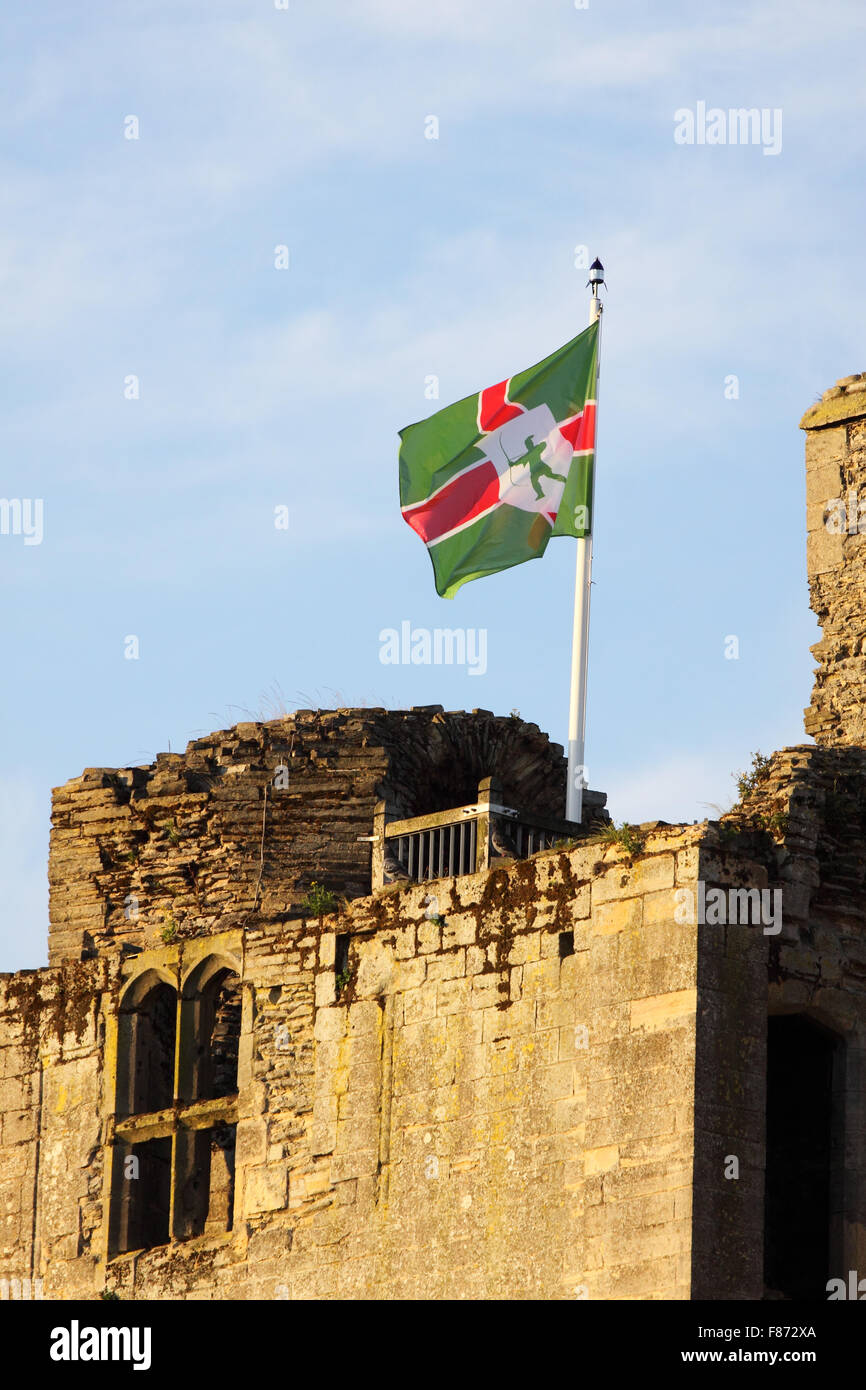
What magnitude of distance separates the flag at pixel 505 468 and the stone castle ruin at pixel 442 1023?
1.88 m

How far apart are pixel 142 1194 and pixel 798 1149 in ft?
19.7

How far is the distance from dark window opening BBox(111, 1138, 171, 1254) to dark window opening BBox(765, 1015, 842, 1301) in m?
5.59

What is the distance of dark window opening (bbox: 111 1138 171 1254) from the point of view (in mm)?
29438

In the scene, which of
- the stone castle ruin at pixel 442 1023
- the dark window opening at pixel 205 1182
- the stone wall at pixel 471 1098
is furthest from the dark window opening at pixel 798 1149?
the dark window opening at pixel 205 1182

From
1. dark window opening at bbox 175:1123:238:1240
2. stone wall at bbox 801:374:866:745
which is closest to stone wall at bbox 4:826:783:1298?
dark window opening at bbox 175:1123:238:1240

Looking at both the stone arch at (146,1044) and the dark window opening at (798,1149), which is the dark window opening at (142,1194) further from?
the dark window opening at (798,1149)

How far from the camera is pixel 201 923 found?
30594mm

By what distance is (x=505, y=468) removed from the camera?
30.7m

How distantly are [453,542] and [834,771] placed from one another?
4.70 m

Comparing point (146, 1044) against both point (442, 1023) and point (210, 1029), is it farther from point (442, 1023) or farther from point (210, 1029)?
point (442, 1023)

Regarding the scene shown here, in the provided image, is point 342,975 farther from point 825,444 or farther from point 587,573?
point 825,444

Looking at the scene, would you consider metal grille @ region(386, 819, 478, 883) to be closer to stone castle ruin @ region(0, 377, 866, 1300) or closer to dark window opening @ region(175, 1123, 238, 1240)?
stone castle ruin @ region(0, 377, 866, 1300)
